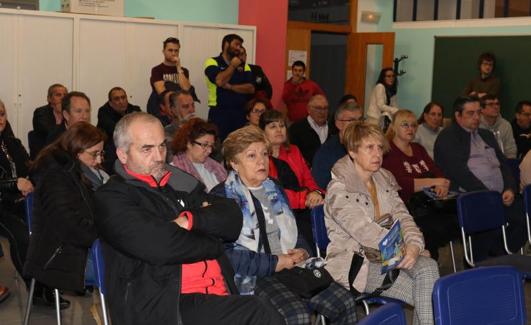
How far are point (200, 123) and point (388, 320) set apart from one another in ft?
8.04

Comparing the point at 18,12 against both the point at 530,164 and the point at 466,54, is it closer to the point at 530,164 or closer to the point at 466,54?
the point at 530,164

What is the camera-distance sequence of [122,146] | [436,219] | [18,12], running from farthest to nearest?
[18,12]
[436,219]
[122,146]

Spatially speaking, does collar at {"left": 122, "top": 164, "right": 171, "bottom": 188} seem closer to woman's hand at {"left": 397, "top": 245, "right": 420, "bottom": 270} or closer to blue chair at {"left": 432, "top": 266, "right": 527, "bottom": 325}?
blue chair at {"left": 432, "top": 266, "right": 527, "bottom": 325}

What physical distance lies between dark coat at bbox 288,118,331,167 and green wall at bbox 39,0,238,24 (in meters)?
3.66

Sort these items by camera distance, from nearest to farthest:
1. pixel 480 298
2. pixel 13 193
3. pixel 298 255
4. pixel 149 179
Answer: pixel 480 298
pixel 149 179
pixel 298 255
pixel 13 193

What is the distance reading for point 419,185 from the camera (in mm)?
5082

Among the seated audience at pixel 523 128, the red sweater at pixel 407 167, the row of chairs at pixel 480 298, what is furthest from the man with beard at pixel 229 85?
the row of chairs at pixel 480 298

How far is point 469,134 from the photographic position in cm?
565

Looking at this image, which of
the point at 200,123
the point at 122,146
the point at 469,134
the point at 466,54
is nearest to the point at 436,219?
the point at 469,134

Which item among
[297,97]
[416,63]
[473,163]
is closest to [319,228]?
[473,163]

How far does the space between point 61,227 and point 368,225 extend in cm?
152

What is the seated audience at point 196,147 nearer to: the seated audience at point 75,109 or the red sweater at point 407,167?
the seated audience at point 75,109

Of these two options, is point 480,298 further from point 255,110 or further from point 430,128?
point 430,128

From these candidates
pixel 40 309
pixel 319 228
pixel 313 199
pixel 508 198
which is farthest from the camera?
pixel 508 198
